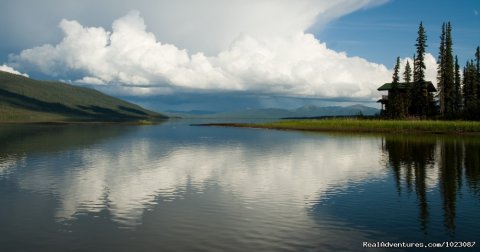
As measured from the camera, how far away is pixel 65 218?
22469 mm

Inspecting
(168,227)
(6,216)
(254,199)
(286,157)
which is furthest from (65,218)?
(286,157)

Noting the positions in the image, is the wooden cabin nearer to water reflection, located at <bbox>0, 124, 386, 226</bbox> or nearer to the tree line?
Result: the tree line

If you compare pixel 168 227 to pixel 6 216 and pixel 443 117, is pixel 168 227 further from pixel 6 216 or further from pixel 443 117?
pixel 443 117

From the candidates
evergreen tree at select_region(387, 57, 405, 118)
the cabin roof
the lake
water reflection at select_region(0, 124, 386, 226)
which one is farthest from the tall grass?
the lake

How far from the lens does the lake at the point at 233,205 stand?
19.0 metres

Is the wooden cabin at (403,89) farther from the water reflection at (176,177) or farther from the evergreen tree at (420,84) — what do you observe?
the water reflection at (176,177)

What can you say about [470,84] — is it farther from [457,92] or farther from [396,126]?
[396,126]

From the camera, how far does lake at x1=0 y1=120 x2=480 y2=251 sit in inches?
746

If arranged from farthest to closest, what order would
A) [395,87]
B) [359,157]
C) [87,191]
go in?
[395,87]
[359,157]
[87,191]

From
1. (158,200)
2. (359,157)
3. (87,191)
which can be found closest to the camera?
(158,200)

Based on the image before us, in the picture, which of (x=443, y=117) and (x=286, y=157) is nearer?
(x=286, y=157)

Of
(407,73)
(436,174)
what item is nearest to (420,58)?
(407,73)

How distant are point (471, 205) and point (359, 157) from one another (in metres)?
26.7

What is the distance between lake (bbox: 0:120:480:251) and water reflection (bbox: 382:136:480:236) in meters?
0.10
